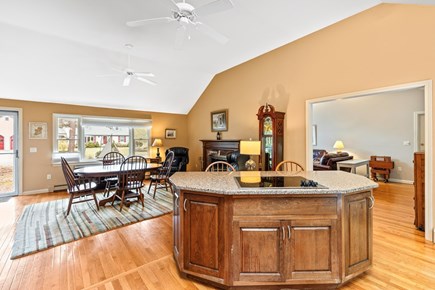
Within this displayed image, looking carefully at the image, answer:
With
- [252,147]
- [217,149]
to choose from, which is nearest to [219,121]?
[217,149]

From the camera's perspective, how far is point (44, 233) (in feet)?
9.62

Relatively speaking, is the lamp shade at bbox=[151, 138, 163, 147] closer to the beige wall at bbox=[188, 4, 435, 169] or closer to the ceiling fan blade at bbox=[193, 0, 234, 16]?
the beige wall at bbox=[188, 4, 435, 169]

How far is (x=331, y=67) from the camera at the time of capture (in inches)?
149

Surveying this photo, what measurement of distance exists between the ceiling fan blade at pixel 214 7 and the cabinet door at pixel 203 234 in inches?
71.6

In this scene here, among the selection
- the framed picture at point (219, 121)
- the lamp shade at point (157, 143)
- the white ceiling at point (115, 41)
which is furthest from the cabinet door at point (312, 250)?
the lamp shade at point (157, 143)

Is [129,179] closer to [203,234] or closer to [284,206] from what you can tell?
[203,234]

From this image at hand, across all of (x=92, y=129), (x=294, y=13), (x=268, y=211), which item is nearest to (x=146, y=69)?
(x=92, y=129)

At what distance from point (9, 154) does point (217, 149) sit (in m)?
5.03

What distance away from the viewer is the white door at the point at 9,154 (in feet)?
16.1

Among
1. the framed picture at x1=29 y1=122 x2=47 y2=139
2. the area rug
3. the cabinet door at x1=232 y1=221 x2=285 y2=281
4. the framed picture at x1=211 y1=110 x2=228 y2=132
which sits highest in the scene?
the framed picture at x1=211 y1=110 x2=228 y2=132

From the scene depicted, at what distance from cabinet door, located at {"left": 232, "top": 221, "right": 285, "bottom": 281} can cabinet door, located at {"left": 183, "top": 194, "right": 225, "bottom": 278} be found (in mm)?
142

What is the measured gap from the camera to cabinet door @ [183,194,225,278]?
1.79 m

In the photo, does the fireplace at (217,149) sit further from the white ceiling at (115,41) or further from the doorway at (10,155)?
the doorway at (10,155)

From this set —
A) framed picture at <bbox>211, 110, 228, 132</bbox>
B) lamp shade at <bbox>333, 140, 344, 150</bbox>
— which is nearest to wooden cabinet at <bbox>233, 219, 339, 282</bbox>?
framed picture at <bbox>211, 110, 228, 132</bbox>
